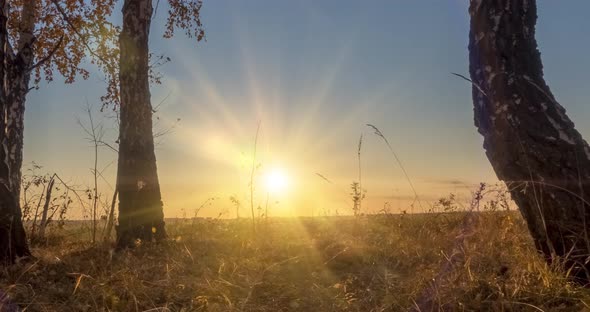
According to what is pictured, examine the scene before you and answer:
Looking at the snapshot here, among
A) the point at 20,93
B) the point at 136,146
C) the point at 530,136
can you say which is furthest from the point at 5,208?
the point at 530,136

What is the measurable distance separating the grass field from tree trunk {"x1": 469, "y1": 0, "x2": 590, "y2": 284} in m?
0.32

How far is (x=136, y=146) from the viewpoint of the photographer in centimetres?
881

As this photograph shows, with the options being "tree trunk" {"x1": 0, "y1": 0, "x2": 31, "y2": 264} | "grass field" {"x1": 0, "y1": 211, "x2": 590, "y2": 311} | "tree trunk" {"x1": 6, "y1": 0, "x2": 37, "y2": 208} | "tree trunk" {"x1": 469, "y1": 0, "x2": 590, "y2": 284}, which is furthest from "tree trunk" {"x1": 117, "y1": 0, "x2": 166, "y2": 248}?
"tree trunk" {"x1": 469, "y1": 0, "x2": 590, "y2": 284}

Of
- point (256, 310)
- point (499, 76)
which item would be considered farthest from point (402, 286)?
point (499, 76)

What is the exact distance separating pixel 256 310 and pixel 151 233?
16.0ft

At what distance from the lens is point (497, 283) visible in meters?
3.93

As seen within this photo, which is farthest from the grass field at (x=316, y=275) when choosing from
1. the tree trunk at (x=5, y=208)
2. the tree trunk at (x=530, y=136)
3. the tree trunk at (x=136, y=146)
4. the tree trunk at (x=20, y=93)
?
the tree trunk at (x=20, y=93)

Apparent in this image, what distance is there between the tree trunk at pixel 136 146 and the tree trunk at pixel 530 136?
5846 millimetres

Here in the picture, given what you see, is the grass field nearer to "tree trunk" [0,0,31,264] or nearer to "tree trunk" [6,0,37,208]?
"tree trunk" [0,0,31,264]

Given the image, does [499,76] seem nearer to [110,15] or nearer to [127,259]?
[127,259]

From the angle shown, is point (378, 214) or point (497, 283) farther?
point (378, 214)

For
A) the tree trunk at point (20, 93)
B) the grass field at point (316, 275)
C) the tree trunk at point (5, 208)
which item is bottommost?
the grass field at point (316, 275)

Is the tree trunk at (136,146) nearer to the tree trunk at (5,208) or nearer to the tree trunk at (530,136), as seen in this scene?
the tree trunk at (5,208)

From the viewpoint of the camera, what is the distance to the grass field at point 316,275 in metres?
3.84
